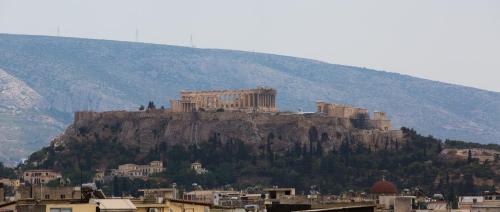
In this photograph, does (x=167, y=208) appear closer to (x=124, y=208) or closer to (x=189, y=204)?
(x=189, y=204)

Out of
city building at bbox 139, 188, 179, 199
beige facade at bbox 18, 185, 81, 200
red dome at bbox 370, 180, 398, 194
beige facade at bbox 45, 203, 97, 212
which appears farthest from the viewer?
red dome at bbox 370, 180, 398, 194

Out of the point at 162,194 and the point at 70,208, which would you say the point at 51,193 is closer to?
the point at 70,208

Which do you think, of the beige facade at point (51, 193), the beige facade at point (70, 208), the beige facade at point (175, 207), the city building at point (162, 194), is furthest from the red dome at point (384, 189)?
the beige facade at point (70, 208)

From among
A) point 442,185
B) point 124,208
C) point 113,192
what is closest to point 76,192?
point 124,208

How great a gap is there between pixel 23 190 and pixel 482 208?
41.8 ft

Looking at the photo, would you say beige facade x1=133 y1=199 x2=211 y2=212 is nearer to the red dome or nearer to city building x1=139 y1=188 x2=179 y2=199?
city building x1=139 y1=188 x2=179 y2=199

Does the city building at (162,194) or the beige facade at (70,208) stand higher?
the city building at (162,194)

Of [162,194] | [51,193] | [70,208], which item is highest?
[162,194]

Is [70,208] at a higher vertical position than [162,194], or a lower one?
lower

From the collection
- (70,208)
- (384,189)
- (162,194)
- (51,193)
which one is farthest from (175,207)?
(384,189)

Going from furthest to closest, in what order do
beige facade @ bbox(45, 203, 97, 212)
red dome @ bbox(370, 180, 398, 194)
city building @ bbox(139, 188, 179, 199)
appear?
red dome @ bbox(370, 180, 398, 194) < city building @ bbox(139, 188, 179, 199) < beige facade @ bbox(45, 203, 97, 212)

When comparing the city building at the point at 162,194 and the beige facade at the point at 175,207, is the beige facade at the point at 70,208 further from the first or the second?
the city building at the point at 162,194

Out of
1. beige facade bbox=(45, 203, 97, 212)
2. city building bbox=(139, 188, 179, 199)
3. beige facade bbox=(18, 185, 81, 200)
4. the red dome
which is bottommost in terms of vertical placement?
beige facade bbox=(45, 203, 97, 212)

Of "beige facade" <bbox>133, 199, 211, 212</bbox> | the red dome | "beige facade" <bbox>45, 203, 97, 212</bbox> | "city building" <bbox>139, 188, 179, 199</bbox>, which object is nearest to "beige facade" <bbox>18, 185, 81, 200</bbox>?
"city building" <bbox>139, 188, 179, 199</bbox>
